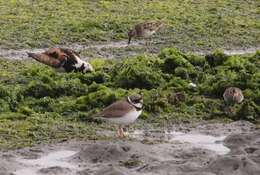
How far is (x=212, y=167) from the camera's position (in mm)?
10117

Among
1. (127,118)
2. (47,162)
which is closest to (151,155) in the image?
(127,118)

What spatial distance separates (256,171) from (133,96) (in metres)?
2.48

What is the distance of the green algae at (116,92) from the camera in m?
12.2

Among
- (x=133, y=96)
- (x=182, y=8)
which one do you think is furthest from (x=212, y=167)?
(x=182, y=8)

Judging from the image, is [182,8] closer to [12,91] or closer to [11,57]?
[11,57]

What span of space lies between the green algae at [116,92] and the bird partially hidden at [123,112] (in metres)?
0.35

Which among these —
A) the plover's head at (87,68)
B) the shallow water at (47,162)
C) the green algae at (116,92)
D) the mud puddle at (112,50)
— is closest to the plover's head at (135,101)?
the green algae at (116,92)

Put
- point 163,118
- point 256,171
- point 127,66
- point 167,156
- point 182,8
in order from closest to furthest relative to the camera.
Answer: point 256,171 < point 167,156 < point 163,118 < point 127,66 < point 182,8

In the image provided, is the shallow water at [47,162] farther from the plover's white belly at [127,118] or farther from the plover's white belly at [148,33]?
the plover's white belly at [148,33]

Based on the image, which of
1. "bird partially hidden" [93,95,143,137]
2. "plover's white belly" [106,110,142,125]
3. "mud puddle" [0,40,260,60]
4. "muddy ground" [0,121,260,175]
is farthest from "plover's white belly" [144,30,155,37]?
"plover's white belly" [106,110,142,125]

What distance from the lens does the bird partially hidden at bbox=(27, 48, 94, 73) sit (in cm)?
1523

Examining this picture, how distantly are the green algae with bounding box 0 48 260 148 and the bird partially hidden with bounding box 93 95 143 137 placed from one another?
35cm

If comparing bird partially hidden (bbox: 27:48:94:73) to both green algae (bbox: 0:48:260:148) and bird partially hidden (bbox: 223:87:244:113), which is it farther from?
bird partially hidden (bbox: 223:87:244:113)

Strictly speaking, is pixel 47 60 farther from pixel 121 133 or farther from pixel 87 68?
pixel 121 133
